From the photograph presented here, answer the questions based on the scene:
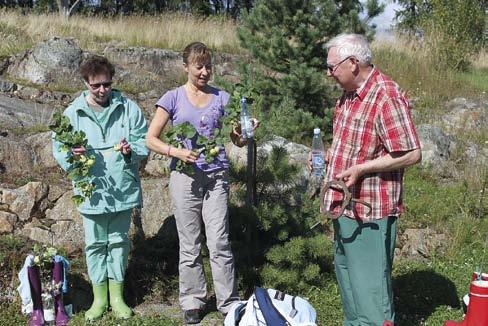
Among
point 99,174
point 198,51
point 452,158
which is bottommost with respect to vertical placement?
point 452,158

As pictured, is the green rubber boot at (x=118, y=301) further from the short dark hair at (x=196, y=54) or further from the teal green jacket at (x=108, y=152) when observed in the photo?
the short dark hair at (x=196, y=54)

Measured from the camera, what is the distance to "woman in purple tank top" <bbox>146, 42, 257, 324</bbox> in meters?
3.87

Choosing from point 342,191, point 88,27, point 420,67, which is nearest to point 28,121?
point 342,191

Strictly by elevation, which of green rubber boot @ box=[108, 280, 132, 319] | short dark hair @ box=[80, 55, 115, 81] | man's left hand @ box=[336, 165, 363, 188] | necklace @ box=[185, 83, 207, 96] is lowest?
green rubber boot @ box=[108, 280, 132, 319]

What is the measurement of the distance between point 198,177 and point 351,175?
1.21 m

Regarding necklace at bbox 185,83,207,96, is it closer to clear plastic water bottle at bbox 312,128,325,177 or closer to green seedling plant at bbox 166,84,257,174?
green seedling plant at bbox 166,84,257,174

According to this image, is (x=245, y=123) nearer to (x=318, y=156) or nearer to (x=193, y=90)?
(x=193, y=90)

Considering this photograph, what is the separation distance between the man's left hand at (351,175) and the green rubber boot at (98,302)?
2.11 m

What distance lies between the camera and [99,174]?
417 cm

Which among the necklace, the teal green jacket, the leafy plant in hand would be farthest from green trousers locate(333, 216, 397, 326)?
the leafy plant in hand

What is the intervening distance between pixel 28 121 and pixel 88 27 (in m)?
6.39

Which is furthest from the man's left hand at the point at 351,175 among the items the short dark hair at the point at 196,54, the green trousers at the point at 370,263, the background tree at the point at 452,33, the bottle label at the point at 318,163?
the background tree at the point at 452,33

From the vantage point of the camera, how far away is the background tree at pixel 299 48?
791 cm

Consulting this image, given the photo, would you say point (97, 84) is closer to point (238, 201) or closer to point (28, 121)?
point (238, 201)
